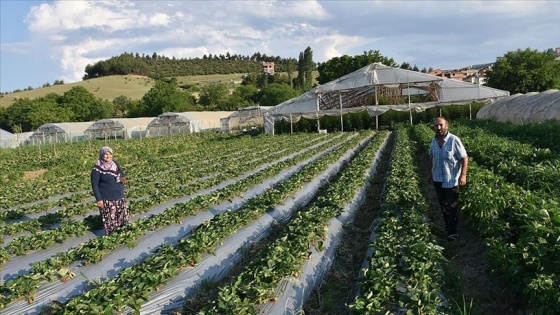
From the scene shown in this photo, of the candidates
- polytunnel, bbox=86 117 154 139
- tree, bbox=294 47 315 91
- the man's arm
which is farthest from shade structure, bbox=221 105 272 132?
the man's arm

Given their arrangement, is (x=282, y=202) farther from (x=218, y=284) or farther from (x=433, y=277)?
(x=433, y=277)

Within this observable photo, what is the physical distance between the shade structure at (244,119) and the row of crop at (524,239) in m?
49.9

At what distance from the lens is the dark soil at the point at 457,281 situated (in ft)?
15.6

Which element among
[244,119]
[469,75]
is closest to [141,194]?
[244,119]

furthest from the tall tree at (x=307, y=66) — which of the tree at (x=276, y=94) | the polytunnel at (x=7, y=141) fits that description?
the polytunnel at (x=7, y=141)

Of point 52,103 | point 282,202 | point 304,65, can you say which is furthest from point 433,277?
point 304,65

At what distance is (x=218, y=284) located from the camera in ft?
19.3

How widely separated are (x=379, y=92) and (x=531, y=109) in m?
20.5

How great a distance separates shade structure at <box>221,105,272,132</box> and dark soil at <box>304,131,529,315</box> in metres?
48.3

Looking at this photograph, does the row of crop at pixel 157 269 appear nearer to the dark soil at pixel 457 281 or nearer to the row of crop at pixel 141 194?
the dark soil at pixel 457 281

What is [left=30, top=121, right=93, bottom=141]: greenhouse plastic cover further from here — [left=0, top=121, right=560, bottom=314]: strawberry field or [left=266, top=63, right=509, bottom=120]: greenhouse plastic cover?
[left=0, top=121, right=560, bottom=314]: strawberry field

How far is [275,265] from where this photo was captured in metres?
5.31

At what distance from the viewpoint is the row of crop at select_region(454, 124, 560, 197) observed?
7.81 metres

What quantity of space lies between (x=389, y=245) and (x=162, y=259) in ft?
9.69
